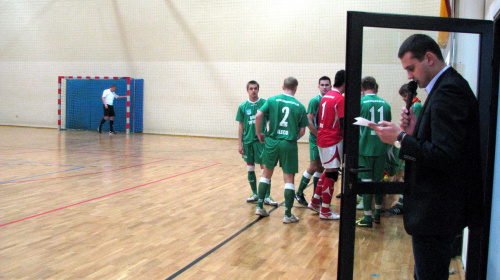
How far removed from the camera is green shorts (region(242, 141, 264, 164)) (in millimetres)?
5992

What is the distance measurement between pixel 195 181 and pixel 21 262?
163 inches

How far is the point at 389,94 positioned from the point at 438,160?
1.60 metres

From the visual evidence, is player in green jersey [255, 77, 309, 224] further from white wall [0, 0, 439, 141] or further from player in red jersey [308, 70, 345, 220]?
white wall [0, 0, 439, 141]

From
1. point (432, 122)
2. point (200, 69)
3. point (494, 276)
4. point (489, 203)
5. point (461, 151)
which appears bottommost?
point (494, 276)

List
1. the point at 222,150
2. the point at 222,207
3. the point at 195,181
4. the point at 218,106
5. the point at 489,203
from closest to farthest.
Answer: the point at 489,203
the point at 222,207
the point at 195,181
the point at 222,150
the point at 218,106

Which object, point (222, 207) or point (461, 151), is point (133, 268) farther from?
point (461, 151)

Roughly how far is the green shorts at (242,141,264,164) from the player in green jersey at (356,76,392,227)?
1.67 m

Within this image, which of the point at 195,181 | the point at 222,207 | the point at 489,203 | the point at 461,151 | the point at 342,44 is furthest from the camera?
the point at 342,44

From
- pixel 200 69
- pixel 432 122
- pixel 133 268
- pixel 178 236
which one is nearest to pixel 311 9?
pixel 200 69

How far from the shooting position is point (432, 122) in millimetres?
1839

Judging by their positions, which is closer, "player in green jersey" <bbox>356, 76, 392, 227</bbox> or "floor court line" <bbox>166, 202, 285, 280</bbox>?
"floor court line" <bbox>166, 202, 285, 280</bbox>

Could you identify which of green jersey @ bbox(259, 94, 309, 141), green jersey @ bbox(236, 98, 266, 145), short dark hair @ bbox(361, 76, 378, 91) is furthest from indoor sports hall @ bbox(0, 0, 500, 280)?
green jersey @ bbox(259, 94, 309, 141)

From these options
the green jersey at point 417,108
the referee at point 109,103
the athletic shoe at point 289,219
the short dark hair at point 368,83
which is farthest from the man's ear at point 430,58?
the referee at point 109,103

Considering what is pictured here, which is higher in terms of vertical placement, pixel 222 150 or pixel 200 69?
pixel 200 69
